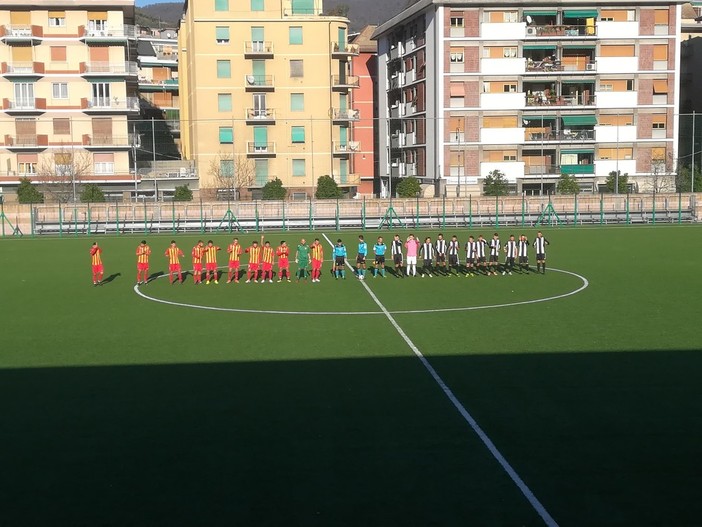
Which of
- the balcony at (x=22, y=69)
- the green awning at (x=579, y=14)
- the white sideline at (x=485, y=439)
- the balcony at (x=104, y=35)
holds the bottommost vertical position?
the white sideline at (x=485, y=439)

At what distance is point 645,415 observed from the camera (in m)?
13.3

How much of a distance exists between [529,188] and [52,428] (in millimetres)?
59384

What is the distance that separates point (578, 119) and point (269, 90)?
24568 mm

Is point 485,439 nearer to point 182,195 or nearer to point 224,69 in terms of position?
point 182,195

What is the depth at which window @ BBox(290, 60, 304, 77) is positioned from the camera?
67.6m

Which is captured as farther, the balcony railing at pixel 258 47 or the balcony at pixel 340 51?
the balcony at pixel 340 51

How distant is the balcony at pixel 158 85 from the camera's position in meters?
90.8

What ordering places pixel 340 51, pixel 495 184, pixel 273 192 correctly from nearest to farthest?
pixel 273 192, pixel 495 184, pixel 340 51

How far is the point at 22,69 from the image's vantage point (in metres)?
62.8

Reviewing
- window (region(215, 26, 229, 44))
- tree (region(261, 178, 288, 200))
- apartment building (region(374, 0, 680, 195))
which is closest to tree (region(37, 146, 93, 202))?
tree (region(261, 178, 288, 200))

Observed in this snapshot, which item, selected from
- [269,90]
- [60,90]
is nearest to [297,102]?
[269,90]

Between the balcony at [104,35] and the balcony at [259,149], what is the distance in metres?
12.2

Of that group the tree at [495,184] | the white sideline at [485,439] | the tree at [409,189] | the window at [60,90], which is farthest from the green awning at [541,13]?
the white sideline at [485,439]

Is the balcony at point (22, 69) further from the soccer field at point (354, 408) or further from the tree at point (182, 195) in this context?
the soccer field at point (354, 408)
